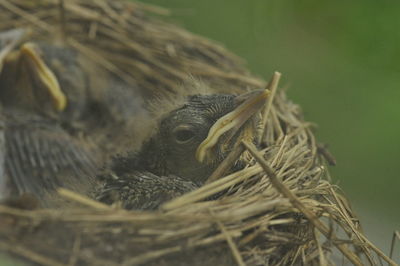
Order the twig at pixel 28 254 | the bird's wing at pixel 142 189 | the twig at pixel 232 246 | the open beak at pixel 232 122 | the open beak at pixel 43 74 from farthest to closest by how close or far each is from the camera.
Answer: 1. the open beak at pixel 43 74
2. the open beak at pixel 232 122
3. the bird's wing at pixel 142 189
4. the twig at pixel 232 246
5. the twig at pixel 28 254

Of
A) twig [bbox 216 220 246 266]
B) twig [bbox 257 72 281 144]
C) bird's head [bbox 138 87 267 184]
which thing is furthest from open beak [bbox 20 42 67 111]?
twig [bbox 216 220 246 266]

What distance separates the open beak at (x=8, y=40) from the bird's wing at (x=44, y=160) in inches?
10.3

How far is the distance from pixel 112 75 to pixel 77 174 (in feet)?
1.80

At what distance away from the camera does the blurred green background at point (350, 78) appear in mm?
1385

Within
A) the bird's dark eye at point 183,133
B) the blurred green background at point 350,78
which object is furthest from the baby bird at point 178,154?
the blurred green background at point 350,78

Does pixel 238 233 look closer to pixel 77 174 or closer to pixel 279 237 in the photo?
pixel 279 237

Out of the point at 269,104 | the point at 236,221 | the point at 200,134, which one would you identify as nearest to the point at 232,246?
the point at 236,221

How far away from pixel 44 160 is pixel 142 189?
418 mm

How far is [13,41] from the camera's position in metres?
1.90

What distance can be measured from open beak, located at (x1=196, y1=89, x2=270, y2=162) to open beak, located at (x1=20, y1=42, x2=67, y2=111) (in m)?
0.60

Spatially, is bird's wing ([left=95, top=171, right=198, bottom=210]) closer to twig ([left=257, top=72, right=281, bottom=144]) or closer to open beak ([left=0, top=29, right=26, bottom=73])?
twig ([left=257, top=72, right=281, bottom=144])

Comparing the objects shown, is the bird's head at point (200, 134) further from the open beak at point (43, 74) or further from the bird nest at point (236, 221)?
the open beak at point (43, 74)

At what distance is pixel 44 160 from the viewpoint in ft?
5.27

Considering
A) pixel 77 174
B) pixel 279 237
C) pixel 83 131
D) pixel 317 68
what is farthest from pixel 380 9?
pixel 83 131
